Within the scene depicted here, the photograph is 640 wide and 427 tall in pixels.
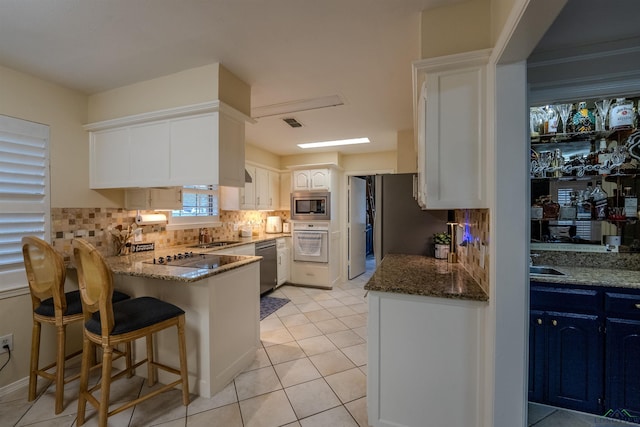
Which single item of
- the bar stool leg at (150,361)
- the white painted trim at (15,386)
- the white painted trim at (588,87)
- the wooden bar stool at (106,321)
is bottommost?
the white painted trim at (15,386)

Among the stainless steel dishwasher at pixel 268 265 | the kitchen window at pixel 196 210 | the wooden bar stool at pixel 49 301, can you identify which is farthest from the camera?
the stainless steel dishwasher at pixel 268 265

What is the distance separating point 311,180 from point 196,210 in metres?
1.92

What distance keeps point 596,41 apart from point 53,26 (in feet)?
10.2

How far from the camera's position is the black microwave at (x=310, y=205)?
4586 mm

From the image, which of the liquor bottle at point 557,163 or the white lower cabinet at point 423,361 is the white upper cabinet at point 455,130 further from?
the liquor bottle at point 557,163

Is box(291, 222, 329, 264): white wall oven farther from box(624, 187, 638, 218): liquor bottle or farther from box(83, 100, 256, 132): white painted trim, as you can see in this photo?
box(624, 187, 638, 218): liquor bottle

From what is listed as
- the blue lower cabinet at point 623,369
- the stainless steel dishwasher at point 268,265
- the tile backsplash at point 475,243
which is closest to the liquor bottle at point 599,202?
the blue lower cabinet at point 623,369

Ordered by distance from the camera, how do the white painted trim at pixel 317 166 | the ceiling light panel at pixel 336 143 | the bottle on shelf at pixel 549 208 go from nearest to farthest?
1. the bottle on shelf at pixel 549 208
2. the ceiling light panel at pixel 336 143
3. the white painted trim at pixel 317 166

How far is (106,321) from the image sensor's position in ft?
5.05

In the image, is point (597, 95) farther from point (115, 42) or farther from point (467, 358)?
point (115, 42)

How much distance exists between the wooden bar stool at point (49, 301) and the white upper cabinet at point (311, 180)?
11.0 feet

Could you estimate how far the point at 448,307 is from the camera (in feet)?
4.83

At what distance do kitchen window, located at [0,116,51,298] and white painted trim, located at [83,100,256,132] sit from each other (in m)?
0.41

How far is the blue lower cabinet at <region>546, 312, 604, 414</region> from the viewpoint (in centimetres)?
170
